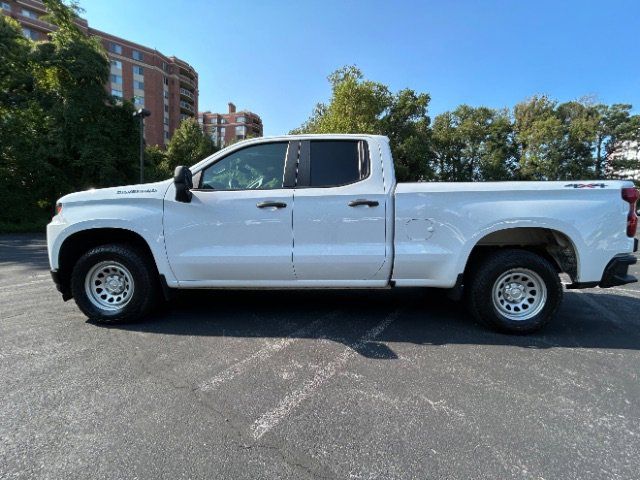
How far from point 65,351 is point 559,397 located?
163 inches

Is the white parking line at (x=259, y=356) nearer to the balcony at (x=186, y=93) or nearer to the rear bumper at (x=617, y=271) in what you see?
the rear bumper at (x=617, y=271)

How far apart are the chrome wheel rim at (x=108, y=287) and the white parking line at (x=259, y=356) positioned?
1.76 metres

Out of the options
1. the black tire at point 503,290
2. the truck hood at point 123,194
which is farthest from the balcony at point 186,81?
the black tire at point 503,290

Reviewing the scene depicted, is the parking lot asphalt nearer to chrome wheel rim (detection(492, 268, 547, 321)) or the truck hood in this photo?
chrome wheel rim (detection(492, 268, 547, 321))

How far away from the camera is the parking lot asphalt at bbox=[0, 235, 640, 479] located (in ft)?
6.72

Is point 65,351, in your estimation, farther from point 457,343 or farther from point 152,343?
point 457,343

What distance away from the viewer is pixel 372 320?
4.28 meters

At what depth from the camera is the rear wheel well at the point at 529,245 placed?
12.8 feet

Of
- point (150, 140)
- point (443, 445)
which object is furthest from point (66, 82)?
point (150, 140)

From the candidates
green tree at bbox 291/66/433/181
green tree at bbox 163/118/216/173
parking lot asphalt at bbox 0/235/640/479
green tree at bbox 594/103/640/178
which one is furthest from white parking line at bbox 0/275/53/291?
green tree at bbox 594/103/640/178

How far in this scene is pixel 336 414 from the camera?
8.12 feet

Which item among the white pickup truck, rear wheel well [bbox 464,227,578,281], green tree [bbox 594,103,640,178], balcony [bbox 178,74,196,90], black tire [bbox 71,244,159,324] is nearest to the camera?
the white pickup truck

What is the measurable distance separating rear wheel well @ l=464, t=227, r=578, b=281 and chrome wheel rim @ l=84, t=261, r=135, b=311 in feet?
12.5

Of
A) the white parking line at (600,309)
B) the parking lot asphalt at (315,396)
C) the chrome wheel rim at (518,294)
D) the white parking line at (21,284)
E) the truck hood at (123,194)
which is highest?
the truck hood at (123,194)
